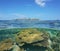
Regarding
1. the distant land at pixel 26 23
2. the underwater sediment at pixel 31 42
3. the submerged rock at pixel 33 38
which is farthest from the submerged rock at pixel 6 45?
the distant land at pixel 26 23

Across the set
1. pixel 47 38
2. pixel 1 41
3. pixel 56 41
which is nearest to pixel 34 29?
pixel 47 38

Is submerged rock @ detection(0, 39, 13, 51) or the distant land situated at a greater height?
the distant land

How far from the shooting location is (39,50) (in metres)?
2.57

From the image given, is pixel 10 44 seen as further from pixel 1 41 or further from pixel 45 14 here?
pixel 45 14

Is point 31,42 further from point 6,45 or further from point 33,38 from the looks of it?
point 6,45

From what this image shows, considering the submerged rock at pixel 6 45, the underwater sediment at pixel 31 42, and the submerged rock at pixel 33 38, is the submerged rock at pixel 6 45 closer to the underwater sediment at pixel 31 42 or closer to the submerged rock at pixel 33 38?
the underwater sediment at pixel 31 42

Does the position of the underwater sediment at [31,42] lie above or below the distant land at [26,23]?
below

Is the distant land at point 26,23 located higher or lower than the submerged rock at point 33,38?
higher

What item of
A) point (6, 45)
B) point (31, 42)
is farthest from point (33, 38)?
point (6, 45)

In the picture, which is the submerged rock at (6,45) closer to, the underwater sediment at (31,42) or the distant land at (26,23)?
the underwater sediment at (31,42)

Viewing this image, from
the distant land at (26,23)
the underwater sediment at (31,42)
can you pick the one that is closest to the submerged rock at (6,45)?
the underwater sediment at (31,42)

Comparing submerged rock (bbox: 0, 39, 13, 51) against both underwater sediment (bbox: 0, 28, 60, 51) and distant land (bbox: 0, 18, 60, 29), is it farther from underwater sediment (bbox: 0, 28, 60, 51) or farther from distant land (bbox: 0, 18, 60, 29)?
distant land (bbox: 0, 18, 60, 29)

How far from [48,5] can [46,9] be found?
8 centimetres

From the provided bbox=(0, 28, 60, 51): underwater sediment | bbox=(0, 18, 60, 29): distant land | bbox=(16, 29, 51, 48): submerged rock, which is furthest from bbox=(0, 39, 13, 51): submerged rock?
bbox=(0, 18, 60, 29): distant land
